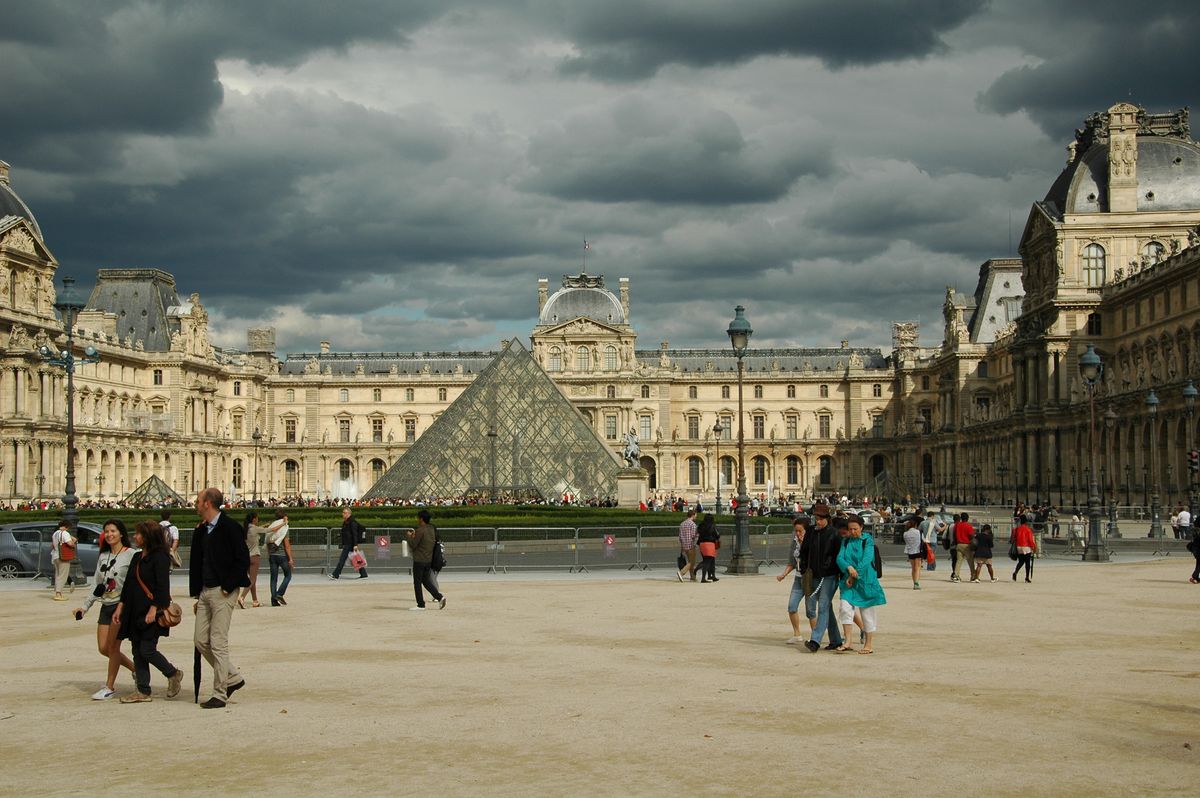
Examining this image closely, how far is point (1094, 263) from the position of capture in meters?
57.0

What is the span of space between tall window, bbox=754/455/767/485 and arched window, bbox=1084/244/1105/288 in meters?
38.9

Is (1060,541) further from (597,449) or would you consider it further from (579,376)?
(579,376)

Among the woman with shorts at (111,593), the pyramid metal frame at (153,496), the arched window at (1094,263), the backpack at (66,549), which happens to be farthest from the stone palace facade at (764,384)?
the woman with shorts at (111,593)

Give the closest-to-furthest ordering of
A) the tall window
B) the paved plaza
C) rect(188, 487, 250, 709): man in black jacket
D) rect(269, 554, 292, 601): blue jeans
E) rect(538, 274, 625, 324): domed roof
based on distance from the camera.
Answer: the paved plaza
rect(188, 487, 250, 709): man in black jacket
rect(269, 554, 292, 601): blue jeans
rect(538, 274, 625, 324): domed roof
the tall window

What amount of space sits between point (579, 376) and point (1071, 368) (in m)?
39.3

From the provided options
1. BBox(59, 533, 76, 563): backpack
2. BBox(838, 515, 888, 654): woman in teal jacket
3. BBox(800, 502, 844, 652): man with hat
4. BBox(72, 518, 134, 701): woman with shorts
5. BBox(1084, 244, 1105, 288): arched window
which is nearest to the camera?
BBox(72, 518, 134, 701): woman with shorts

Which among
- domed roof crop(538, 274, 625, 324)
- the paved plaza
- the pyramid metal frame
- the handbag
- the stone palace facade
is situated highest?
domed roof crop(538, 274, 625, 324)

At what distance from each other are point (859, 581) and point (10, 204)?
53340mm

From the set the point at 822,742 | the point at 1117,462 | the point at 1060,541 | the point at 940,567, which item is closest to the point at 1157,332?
the point at 1117,462

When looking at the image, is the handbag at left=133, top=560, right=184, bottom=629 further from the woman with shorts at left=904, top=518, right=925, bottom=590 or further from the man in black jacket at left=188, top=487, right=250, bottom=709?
the woman with shorts at left=904, top=518, right=925, bottom=590

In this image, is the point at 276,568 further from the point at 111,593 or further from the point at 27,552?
the point at 27,552

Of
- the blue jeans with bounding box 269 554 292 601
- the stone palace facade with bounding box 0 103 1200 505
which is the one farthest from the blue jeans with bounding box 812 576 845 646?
the stone palace facade with bounding box 0 103 1200 505

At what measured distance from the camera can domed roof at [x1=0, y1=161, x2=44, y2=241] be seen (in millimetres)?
56344

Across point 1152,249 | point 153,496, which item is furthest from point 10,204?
point 1152,249
